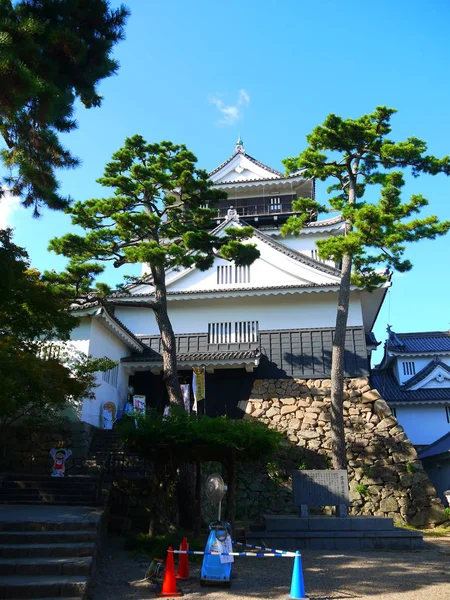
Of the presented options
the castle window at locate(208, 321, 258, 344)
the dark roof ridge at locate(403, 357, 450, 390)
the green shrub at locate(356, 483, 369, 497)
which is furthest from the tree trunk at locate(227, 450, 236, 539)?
the dark roof ridge at locate(403, 357, 450, 390)

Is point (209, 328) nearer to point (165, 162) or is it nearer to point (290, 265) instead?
point (290, 265)

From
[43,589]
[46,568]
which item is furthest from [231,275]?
[43,589]

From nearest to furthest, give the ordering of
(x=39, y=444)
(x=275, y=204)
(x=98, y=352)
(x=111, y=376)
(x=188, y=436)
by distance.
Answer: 1. (x=188, y=436)
2. (x=39, y=444)
3. (x=98, y=352)
4. (x=111, y=376)
5. (x=275, y=204)

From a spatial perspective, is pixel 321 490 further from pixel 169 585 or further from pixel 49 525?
pixel 49 525

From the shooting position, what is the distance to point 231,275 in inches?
788

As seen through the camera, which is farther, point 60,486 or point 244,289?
point 244,289

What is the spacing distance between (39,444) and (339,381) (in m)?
9.17

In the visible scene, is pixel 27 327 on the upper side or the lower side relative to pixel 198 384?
upper

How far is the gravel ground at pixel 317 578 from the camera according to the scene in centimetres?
696

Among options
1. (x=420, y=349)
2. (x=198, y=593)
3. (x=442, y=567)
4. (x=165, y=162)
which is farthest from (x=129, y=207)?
(x=420, y=349)

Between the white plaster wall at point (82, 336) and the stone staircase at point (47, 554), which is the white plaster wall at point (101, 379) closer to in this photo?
the white plaster wall at point (82, 336)

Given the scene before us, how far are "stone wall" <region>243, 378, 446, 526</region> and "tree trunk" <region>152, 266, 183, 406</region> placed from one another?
505 centimetres

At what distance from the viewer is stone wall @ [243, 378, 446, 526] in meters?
15.2

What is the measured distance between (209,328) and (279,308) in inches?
113
